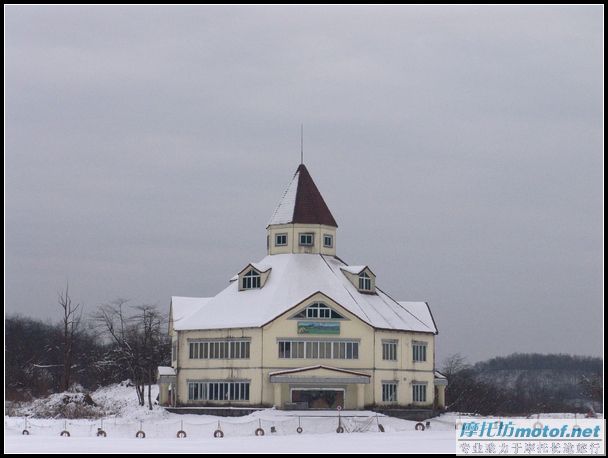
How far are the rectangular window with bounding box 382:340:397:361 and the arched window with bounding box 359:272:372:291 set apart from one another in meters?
5.67

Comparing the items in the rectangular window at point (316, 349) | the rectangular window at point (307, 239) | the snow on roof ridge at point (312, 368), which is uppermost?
the rectangular window at point (307, 239)

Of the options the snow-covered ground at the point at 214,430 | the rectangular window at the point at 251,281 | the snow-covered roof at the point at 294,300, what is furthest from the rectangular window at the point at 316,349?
the rectangular window at the point at 251,281

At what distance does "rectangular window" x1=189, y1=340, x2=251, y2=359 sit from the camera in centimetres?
8700

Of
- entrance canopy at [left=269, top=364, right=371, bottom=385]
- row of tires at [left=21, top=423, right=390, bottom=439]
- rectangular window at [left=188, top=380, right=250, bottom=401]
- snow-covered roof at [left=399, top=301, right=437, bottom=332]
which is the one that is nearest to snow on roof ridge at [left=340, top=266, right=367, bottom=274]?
snow-covered roof at [left=399, top=301, right=437, bottom=332]

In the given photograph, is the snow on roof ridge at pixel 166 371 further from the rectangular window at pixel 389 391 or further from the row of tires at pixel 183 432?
the row of tires at pixel 183 432

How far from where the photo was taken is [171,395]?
9100cm

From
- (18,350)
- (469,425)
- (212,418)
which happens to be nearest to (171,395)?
(212,418)

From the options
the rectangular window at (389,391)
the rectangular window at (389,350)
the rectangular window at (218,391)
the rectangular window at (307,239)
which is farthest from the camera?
the rectangular window at (307,239)

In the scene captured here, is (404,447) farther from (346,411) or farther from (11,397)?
(11,397)

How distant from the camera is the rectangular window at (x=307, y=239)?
3725 inches

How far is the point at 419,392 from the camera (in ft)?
297

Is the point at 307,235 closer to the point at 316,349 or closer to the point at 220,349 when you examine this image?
the point at 316,349

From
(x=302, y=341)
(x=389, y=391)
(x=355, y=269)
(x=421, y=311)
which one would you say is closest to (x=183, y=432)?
(x=302, y=341)

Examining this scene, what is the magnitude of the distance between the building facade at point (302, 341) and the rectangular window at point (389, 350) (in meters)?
0.07
